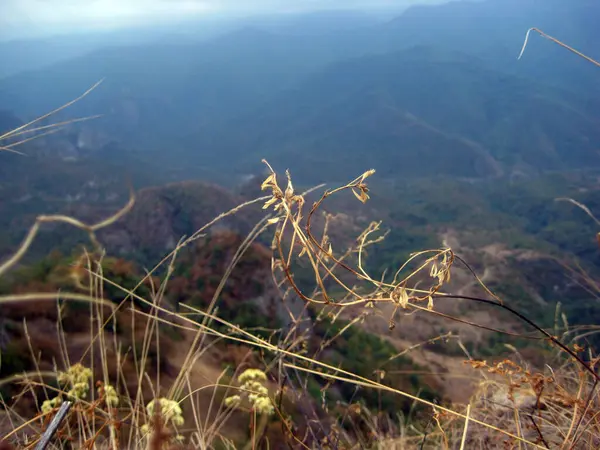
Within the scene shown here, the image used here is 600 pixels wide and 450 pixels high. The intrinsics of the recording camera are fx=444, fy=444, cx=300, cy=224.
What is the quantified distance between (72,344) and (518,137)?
107m

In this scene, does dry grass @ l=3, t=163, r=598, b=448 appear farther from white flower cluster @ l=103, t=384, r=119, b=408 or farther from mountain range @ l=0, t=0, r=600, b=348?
mountain range @ l=0, t=0, r=600, b=348

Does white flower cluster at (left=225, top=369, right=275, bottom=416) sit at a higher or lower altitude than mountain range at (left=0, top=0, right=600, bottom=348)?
higher

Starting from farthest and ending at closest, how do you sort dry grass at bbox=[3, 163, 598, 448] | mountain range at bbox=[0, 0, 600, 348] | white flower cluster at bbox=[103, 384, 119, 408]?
mountain range at bbox=[0, 0, 600, 348], white flower cluster at bbox=[103, 384, 119, 408], dry grass at bbox=[3, 163, 598, 448]

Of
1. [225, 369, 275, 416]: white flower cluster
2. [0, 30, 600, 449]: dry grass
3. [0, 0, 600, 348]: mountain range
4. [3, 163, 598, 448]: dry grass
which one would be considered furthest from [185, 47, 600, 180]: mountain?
[3, 163, 598, 448]: dry grass

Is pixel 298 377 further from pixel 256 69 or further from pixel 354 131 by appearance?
pixel 256 69

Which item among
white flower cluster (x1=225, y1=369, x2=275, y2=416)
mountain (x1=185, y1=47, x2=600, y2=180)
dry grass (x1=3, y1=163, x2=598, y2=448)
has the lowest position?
mountain (x1=185, y1=47, x2=600, y2=180)

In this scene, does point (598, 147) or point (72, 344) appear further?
point (598, 147)

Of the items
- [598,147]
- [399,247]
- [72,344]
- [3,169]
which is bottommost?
[598,147]

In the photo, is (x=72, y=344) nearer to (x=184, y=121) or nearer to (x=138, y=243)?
(x=138, y=243)

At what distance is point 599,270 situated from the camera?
129 ft

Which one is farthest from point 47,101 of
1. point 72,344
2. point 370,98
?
point 72,344

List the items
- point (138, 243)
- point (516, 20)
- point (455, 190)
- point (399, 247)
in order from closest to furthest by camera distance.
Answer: point (138, 243), point (399, 247), point (455, 190), point (516, 20)

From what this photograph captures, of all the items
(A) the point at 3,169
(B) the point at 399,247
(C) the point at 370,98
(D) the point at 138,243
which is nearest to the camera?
(D) the point at 138,243

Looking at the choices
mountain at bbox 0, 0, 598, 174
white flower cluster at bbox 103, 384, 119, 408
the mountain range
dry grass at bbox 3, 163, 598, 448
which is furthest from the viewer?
mountain at bbox 0, 0, 598, 174
